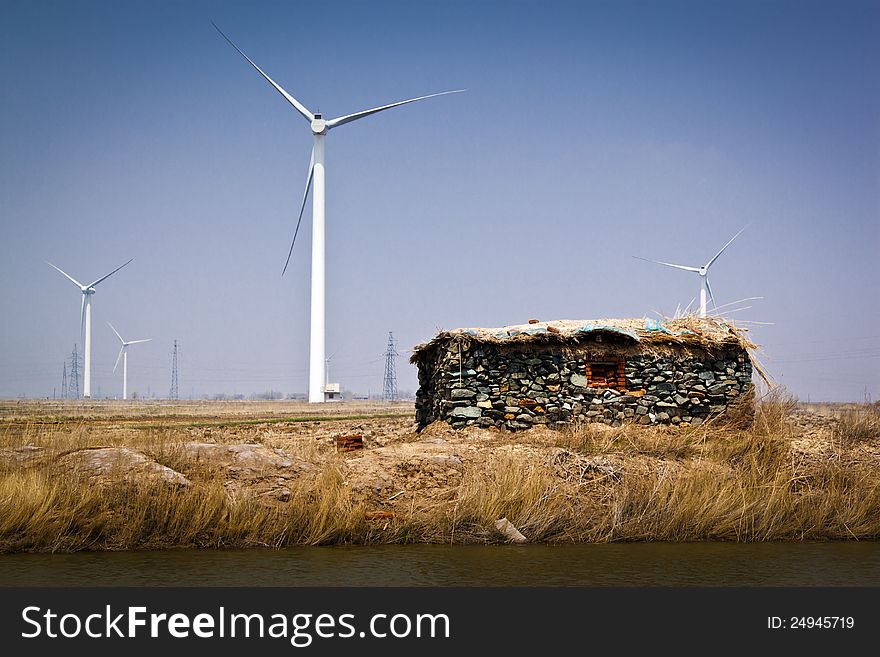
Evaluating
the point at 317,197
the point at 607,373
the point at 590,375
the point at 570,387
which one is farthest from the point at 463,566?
the point at 317,197

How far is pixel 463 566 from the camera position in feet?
32.0

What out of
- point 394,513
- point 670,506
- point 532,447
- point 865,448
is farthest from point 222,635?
point 865,448

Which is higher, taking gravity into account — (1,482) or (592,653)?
(1,482)

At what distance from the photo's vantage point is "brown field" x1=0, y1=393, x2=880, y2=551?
10.6 metres

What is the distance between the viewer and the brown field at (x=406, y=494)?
34.9ft

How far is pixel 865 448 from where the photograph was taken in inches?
637

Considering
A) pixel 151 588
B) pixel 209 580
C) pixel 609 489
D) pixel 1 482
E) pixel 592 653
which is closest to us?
pixel 592 653

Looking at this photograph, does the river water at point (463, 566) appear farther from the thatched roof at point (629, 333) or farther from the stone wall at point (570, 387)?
the thatched roof at point (629, 333)

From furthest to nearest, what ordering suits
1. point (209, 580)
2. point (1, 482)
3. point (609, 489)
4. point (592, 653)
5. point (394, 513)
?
point (609, 489) → point (394, 513) → point (1, 482) → point (209, 580) → point (592, 653)

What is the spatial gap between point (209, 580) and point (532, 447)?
798 cm

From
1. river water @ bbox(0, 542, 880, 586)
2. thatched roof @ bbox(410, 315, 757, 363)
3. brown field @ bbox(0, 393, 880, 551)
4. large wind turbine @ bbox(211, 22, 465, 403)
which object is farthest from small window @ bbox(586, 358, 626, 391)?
large wind turbine @ bbox(211, 22, 465, 403)

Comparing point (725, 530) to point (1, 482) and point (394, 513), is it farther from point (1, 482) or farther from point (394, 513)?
point (1, 482)

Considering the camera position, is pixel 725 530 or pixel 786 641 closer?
pixel 786 641

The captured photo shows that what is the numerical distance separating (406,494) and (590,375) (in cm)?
737
